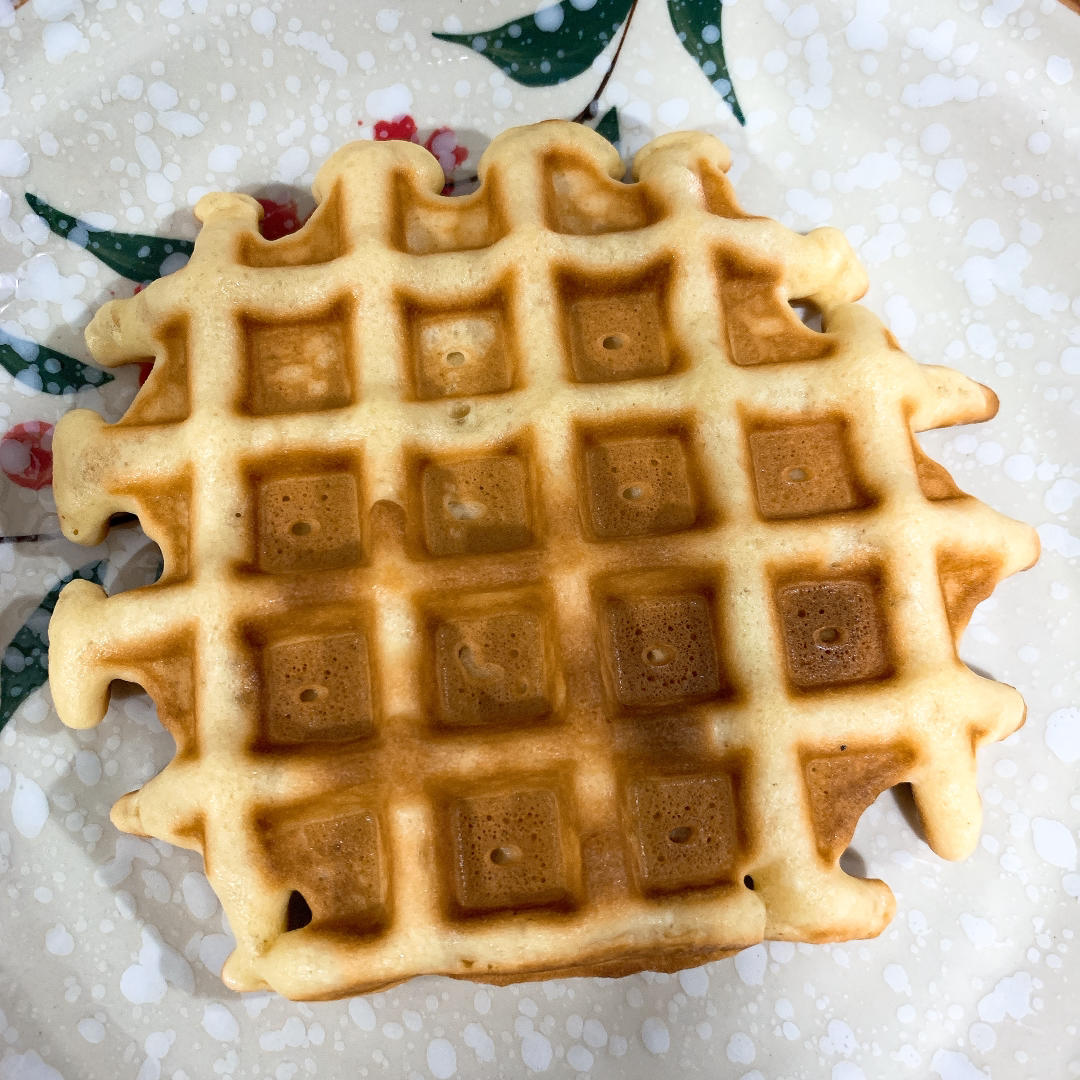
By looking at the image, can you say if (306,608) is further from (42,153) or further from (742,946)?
(42,153)

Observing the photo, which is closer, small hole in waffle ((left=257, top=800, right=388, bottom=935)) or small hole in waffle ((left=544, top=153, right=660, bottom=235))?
small hole in waffle ((left=257, top=800, right=388, bottom=935))

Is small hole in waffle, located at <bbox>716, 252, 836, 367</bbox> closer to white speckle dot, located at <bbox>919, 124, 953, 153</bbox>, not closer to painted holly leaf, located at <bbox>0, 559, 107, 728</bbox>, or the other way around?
white speckle dot, located at <bbox>919, 124, 953, 153</bbox>

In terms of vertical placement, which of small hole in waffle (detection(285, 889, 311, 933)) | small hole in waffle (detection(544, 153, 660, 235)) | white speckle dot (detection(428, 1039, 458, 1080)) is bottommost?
white speckle dot (detection(428, 1039, 458, 1080))

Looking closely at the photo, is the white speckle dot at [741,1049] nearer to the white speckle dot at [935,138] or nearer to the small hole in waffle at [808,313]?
the small hole in waffle at [808,313]

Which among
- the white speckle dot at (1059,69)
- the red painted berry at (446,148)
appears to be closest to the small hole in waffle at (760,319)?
the red painted berry at (446,148)

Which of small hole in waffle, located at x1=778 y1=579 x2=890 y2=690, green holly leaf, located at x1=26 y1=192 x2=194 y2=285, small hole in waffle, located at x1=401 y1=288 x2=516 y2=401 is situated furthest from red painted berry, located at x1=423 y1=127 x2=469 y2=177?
small hole in waffle, located at x1=778 y1=579 x2=890 y2=690

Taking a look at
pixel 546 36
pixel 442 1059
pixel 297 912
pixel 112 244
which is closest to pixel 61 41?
pixel 112 244

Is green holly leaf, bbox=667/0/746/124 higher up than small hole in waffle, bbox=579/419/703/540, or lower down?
higher up

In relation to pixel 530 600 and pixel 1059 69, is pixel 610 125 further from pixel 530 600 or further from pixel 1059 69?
pixel 530 600
